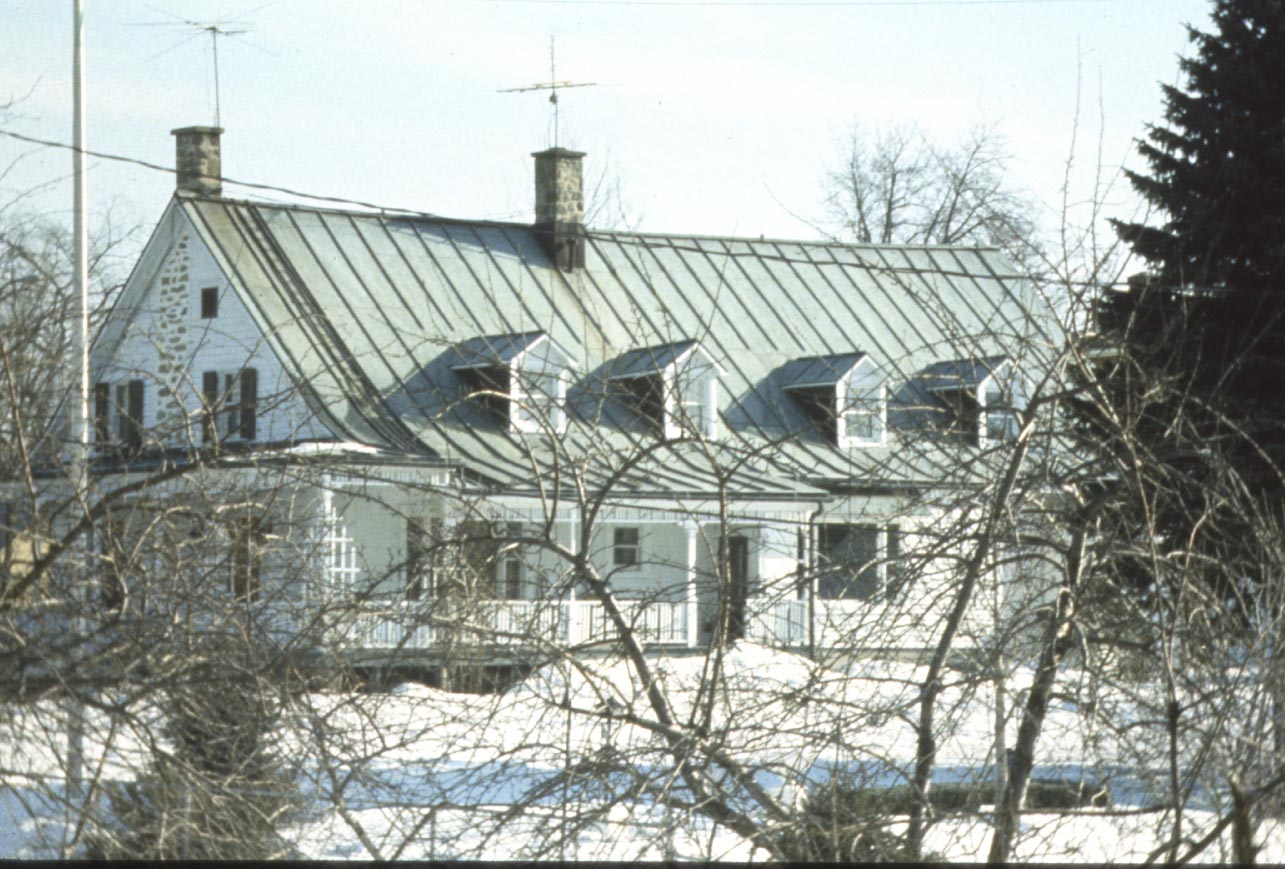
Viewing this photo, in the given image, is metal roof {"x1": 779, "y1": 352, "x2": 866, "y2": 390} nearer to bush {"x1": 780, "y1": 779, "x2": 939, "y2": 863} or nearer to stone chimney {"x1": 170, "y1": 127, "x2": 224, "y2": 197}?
stone chimney {"x1": 170, "y1": 127, "x2": 224, "y2": 197}

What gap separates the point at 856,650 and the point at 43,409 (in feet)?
12.2

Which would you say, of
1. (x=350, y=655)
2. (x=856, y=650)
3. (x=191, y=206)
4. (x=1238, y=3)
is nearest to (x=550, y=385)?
(x=191, y=206)

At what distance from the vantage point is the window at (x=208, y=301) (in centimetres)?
2523

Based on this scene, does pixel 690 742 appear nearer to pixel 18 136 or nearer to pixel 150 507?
pixel 150 507

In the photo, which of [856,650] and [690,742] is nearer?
[690,742]

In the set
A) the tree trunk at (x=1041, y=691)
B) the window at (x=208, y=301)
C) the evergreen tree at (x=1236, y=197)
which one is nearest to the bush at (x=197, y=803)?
the tree trunk at (x=1041, y=691)

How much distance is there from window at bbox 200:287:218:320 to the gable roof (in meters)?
0.47

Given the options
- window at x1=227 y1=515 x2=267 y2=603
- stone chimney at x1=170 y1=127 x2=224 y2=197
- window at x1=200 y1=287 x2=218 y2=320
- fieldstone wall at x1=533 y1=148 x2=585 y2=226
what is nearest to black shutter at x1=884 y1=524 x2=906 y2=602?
window at x1=227 y1=515 x2=267 y2=603

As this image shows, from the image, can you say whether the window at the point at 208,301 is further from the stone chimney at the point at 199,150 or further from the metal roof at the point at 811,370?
the metal roof at the point at 811,370

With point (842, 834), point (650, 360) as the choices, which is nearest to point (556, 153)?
point (650, 360)

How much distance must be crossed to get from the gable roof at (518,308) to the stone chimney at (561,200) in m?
0.26

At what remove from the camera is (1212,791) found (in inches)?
227

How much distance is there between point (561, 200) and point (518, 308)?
8.64ft

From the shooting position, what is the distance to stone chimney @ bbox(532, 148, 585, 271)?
28812 mm
